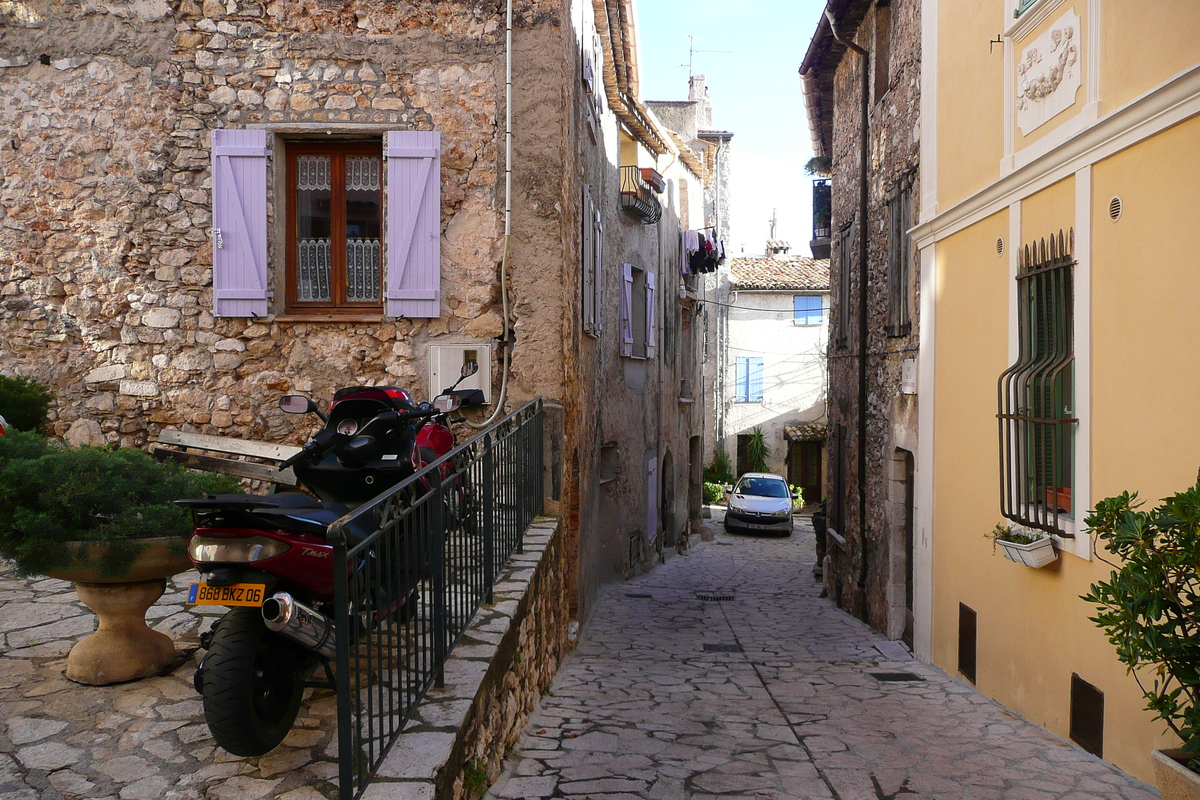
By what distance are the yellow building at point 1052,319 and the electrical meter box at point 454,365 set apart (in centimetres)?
351

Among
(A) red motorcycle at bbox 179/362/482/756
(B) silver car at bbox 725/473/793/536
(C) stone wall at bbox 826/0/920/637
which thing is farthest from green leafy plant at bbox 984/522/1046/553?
(B) silver car at bbox 725/473/793/536

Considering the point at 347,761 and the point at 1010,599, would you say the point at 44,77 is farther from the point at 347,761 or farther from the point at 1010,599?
the point at 1010,599

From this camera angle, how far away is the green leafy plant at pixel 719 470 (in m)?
29.4

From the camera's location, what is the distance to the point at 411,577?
329 cm

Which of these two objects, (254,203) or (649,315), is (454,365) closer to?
(254,203)

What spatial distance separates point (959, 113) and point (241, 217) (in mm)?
5673

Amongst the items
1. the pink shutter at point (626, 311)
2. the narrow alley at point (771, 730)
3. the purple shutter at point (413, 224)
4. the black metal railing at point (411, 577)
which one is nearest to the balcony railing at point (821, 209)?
the pink shutter at point (626, 311)

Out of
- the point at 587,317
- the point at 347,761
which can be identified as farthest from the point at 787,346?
the point at 347,761

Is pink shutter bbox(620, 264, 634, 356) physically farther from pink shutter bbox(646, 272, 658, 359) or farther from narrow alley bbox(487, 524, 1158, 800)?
narrow alley bbox(487, 524, 1158, 800)

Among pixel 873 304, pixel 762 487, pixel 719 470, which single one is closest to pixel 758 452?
pixel 719 470

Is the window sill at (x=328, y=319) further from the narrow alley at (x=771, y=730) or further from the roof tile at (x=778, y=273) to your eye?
the roof tile at (x=778, y=273)

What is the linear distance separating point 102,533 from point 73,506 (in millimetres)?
146

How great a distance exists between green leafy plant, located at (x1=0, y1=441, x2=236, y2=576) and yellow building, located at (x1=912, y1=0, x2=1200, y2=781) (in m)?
4.52

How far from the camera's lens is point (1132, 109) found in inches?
188
